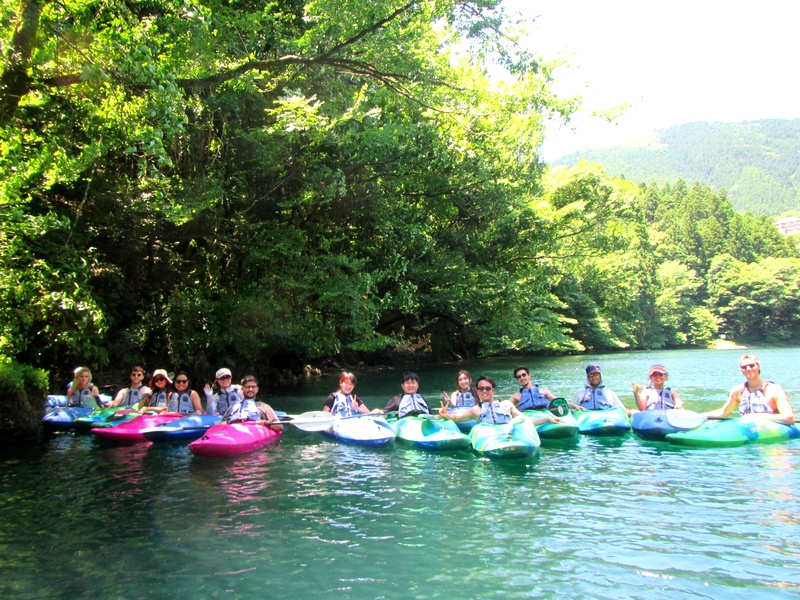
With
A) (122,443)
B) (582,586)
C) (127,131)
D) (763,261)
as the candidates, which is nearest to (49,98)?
(127,131)

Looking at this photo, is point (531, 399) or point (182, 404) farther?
point (182, 404)

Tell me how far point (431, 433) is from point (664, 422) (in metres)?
3.28

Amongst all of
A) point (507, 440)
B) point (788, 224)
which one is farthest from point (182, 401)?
point (788, 224)

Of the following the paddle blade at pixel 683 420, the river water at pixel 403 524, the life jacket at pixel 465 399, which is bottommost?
the river water at pixel 403 524

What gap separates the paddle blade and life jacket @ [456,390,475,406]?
9.77 feet

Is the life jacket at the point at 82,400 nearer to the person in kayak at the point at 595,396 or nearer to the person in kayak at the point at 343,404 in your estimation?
the person in kayak at the point at 343,404

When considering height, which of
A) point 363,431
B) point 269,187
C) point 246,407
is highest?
point 269,187

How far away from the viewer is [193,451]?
28.8 ft

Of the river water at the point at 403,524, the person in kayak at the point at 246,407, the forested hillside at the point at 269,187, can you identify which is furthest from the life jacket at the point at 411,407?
the forested hillside at the point at 269,187

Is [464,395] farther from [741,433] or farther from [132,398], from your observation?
[132,398]

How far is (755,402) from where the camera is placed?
9.44 m

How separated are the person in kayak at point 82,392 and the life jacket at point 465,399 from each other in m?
6.33

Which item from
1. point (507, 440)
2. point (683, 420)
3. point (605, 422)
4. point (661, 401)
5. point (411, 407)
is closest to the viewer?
point (507, 440)

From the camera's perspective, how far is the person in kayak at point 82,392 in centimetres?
1161
